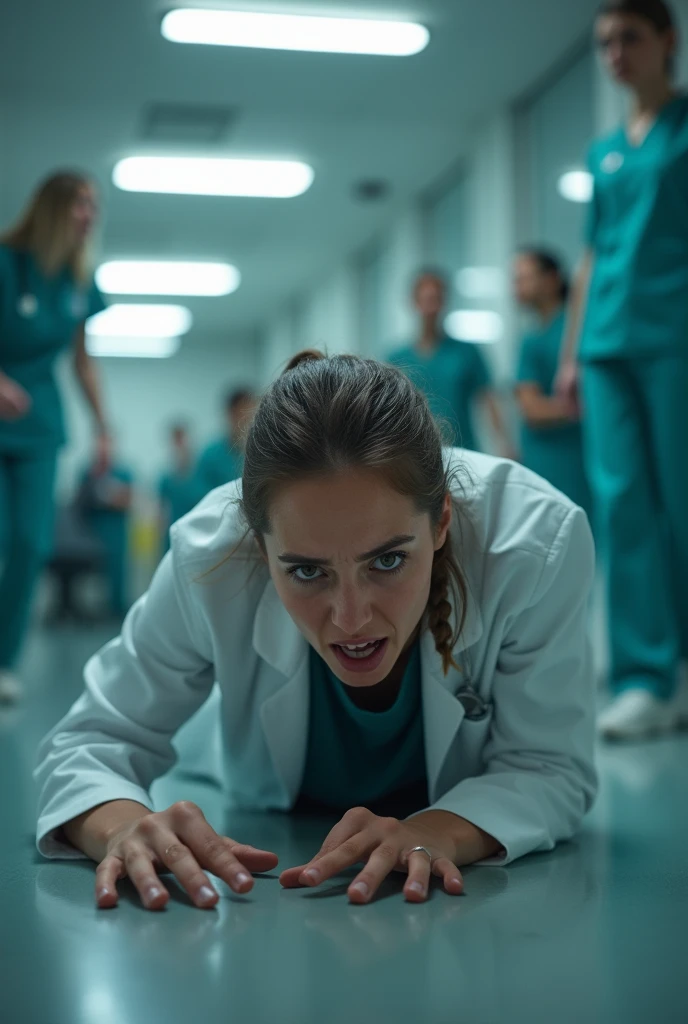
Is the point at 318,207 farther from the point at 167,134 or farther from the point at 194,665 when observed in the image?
the point at 194,665

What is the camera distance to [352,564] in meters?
0.97

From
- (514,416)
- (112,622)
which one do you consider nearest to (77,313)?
(514,416)

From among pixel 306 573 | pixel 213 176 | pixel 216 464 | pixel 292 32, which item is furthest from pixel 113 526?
pixel 306 573

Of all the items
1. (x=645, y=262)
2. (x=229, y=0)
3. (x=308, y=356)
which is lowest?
(x=308, y=356)

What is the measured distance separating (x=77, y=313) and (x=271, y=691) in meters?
1.81

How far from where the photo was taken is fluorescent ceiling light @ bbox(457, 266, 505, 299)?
488 cm

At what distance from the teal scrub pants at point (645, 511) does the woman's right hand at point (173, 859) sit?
1.29m

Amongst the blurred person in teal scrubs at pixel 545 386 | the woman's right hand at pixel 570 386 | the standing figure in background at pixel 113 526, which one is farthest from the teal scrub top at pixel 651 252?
the standing figure in background at pixel 113 526

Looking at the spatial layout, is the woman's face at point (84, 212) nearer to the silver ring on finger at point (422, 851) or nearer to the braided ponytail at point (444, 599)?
the braided ponytail at point (444, 599)

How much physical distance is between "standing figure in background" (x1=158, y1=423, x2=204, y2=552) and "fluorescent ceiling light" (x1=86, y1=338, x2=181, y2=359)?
2.75m

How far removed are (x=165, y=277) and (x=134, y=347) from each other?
2248 mm

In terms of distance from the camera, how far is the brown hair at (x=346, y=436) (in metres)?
0.98

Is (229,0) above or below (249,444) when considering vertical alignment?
above

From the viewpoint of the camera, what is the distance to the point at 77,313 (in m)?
2.78
